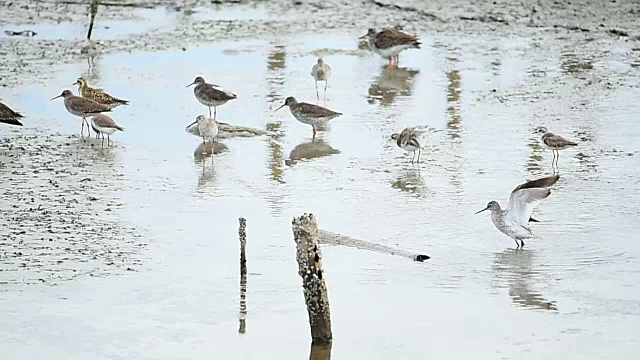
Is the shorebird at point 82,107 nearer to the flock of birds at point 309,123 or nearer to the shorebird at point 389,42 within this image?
the flock of birds at point 309,123

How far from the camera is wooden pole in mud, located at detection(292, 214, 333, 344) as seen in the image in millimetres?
8203

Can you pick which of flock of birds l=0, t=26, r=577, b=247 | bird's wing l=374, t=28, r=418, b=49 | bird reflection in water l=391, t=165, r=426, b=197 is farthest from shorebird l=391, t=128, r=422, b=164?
bird's wing l=374, t=28, r=418, b=49

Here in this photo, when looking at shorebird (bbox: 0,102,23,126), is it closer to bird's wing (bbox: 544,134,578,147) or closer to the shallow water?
the shallow water

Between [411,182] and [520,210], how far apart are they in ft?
7.03

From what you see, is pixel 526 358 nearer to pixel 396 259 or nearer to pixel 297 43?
pixel 396 259

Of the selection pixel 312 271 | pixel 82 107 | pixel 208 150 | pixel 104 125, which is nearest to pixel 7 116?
pixel 82 107

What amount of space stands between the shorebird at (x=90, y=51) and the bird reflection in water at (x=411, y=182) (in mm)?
6704

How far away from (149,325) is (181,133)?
6.05 metres

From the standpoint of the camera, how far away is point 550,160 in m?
13.6

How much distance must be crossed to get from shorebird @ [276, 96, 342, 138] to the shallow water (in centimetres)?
19

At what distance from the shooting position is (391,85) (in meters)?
17.5

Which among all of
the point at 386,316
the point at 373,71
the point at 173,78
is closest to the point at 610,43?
the point at 373,71

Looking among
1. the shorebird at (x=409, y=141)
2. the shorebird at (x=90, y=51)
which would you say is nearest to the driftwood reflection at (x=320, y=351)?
the shorebird at (x=409, y=141)

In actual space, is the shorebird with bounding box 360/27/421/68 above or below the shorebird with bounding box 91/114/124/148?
below
